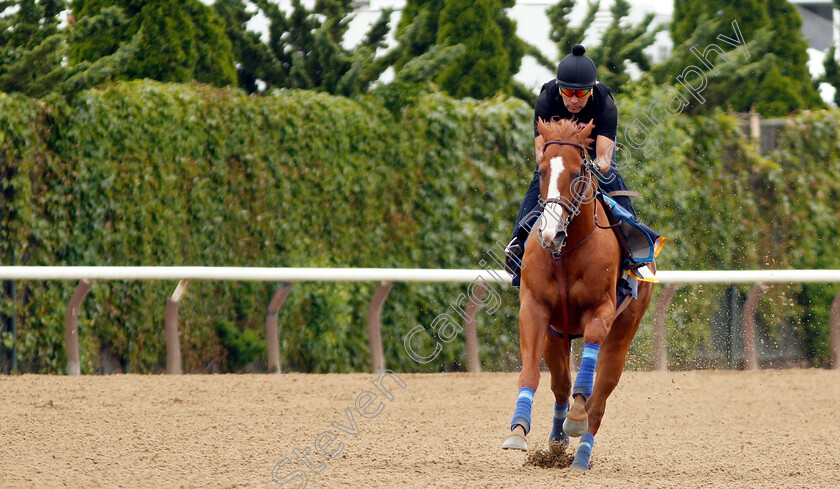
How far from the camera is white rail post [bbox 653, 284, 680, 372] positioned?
30.3 ft

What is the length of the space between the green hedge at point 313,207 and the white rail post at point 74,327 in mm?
165

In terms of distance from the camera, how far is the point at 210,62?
10414mm

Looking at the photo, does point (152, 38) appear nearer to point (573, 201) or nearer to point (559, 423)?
point (559, 423)

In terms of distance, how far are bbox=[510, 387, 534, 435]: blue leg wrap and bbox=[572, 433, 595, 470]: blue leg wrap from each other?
0.58m

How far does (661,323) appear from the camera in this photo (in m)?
9.30

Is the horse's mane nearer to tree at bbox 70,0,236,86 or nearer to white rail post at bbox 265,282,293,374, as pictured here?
white rail post at bbox 265,282,293,374

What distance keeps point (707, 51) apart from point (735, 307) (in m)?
2.81

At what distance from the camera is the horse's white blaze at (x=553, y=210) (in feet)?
14.9

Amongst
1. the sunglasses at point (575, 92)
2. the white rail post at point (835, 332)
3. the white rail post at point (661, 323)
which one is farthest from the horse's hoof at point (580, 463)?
the white rail post at point (835, 332)

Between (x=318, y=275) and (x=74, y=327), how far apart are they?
1849mm

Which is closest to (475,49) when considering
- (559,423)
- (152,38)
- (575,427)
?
(152,38)

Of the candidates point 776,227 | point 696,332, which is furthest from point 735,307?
point 776,227

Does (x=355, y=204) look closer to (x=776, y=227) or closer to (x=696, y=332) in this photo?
(x=696, y=332)

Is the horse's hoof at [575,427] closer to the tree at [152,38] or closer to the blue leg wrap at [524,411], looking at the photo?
the blue leg wrap at [524,411]
